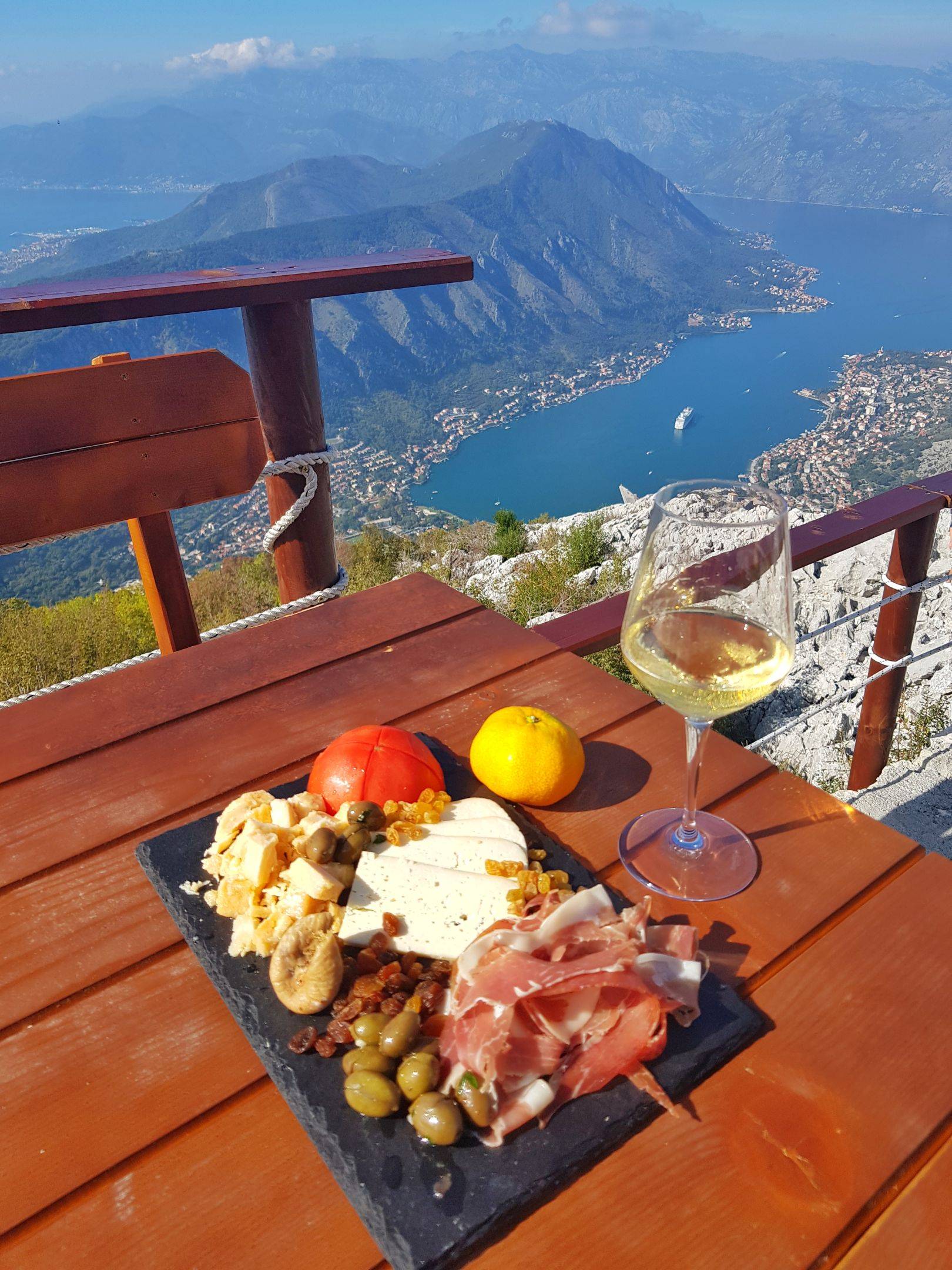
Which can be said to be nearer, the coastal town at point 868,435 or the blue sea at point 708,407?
the coastal town at point 868,435

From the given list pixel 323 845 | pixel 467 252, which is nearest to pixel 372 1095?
pixel 323 845

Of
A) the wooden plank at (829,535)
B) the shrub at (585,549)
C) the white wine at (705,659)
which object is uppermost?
the white wine at (705,659)

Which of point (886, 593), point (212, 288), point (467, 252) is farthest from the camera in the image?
point (467, 252)

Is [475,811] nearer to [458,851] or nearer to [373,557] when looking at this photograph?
[458,851]

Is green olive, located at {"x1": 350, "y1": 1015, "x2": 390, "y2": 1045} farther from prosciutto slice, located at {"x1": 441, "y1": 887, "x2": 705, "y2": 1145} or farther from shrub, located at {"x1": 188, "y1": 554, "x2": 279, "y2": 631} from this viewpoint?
shrub, located at {"x1": 188, "y1": 554, "x2": 279, "y2": 631}

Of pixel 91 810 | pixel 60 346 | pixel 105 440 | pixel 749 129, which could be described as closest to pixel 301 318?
pixel 105 440

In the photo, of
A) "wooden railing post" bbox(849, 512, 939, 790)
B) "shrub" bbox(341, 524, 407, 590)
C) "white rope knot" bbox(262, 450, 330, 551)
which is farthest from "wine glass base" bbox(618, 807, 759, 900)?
"shrub" bbox(341, 524, 407, 590)

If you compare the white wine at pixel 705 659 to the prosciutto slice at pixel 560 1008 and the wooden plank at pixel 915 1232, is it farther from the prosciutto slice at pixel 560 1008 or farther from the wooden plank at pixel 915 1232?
the wooden plank at pixel 915 1232

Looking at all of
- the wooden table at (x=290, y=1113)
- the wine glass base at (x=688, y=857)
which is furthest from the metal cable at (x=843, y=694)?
the wine glass base at (x=688, y=857)
